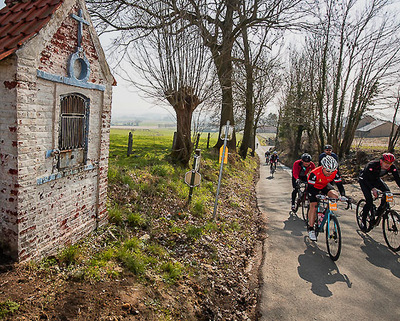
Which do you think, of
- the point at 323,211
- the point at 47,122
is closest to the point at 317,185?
the point at 323,211

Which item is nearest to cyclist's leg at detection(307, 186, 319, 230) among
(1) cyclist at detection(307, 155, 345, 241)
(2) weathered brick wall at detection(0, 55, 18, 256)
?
(1) cyclist at detection(307, 155, 345, 241)

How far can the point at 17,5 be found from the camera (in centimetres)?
427

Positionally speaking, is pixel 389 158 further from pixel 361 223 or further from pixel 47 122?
pixel 47 122

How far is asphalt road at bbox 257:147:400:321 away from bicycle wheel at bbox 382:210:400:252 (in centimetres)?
18

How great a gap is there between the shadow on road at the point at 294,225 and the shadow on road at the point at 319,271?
3.76ft

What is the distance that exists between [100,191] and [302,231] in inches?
209

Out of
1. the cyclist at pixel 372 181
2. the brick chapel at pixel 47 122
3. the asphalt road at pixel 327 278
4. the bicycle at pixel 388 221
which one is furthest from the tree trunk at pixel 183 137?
the bicycle at pixel 388 221

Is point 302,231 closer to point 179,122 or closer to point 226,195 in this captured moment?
point 226,195

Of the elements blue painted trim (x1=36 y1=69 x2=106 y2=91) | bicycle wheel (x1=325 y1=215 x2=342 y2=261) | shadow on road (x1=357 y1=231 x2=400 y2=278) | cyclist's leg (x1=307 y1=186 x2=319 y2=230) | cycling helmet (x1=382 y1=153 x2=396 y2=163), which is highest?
blue painted trim (x1=36 y1=69 x2=106 y2=91)

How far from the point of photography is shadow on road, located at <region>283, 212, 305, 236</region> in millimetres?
7234

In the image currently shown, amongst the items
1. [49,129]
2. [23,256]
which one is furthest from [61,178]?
[23,256]

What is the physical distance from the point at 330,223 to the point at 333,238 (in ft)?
→ 1.02

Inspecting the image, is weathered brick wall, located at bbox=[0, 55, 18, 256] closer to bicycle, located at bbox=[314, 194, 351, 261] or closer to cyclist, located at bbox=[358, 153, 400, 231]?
bicycle, located at bbox=[314, 194, 351, 261]

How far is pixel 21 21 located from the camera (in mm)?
3725
